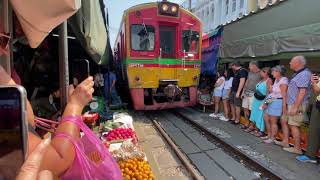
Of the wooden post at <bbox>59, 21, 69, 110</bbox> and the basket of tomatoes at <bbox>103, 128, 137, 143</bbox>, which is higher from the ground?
the wooden post at <bbox>59, 21, 69, 110</bbox>

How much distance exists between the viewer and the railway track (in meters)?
Answer: 4.16

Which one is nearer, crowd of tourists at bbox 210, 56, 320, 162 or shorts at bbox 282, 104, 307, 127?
crowd of tourists at bbox 210, 56, 320, 162

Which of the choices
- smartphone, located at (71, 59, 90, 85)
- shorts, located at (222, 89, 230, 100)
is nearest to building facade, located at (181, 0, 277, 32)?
shorts, located at (222, 89, 230, 100)

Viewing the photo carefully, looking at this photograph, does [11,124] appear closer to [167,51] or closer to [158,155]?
[158,155]

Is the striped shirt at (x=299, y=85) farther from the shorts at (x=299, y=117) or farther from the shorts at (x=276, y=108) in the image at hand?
the shorts at (x=276, y=108)

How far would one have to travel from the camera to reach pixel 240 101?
695 cm

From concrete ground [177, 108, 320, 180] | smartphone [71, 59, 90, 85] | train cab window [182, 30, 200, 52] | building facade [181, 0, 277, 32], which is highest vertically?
building facade [181, 0, 277, 32]

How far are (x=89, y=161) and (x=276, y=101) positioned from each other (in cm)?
470

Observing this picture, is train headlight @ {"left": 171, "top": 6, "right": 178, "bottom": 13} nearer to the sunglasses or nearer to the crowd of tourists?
the crowd of tourists

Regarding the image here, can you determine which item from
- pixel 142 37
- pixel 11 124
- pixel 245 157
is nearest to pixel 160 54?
pixel 142 37

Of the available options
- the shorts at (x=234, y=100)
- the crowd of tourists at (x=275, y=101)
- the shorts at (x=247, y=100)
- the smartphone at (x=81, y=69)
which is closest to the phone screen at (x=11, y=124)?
the smartphone at (x=81, y=69)

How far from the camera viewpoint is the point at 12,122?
82cm

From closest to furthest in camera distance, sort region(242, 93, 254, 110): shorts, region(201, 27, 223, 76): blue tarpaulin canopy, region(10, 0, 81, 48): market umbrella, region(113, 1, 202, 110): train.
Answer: region(10, 0, 81, 48): market umbrella, region(242, 93, 254, 110): shorts, region(113, 1, 202, 110): train, region(201, 27, 223, 76): blue tarpaulin canopy

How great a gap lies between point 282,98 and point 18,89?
528 cm
